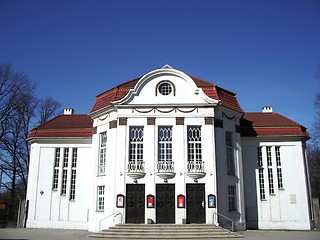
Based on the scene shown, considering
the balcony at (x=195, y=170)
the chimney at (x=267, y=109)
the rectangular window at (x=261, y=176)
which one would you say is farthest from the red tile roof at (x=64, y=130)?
the chimney at (x=267, y=109)

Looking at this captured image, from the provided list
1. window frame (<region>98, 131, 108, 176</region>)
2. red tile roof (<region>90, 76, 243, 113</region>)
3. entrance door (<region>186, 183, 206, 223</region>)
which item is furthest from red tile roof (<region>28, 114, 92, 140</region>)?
entrance door (<region>186, 183, 206, 223</region>)

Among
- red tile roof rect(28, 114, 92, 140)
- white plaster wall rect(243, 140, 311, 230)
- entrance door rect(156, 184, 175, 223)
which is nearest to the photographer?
entrance door rect(156, 184, 175, 223)

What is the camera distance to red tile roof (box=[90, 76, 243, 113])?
23.8m

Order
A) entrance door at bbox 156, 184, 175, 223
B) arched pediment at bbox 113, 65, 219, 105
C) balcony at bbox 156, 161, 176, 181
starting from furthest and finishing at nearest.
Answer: arched pediment at bbox 113, 65, 219, 105 < balcony at bbox 156, 161, 176, 181 < entrance door at bbox 156, 184, 175, 223

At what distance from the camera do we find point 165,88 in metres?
23.5

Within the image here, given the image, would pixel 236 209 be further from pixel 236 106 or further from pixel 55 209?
pixel 55 209

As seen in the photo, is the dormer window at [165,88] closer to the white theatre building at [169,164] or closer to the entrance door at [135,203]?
the white theatre building at [169,164]

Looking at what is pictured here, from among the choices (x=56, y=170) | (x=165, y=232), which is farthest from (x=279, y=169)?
(x=56, y=170)

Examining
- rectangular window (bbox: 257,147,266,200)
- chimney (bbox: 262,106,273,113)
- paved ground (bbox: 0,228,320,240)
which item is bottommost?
paved ground (bbox: 0,228,320,240)

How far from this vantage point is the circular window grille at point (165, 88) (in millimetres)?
23438

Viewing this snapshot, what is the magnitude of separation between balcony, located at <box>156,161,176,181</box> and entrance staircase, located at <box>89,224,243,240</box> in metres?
3.08

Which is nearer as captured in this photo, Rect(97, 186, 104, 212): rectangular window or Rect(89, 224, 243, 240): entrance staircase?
Rect(89, 224, 243, 240): entrance staircase

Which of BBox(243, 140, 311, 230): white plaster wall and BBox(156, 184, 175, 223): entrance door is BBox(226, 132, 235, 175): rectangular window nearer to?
BBox(243, 140, 311, 230): white plaster wall

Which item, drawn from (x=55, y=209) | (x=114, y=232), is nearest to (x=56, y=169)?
(x=55, y=209)
